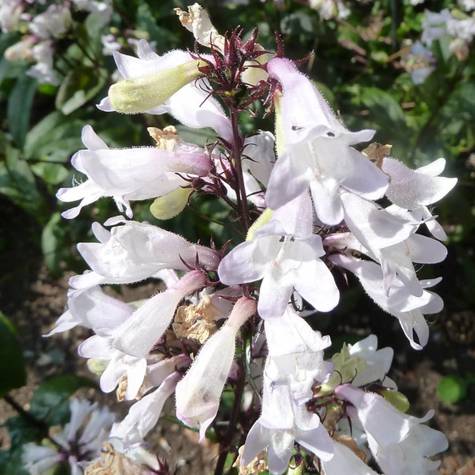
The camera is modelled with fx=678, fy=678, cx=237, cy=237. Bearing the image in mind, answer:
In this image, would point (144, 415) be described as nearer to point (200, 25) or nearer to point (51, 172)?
Answer: point (200, 25)

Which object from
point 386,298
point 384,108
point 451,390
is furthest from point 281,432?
point 384,108

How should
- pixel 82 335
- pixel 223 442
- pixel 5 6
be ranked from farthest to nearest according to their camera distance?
pixel 82 335, pixel 5 6, pixel 223 442

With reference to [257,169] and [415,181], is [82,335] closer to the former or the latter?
[257,169]

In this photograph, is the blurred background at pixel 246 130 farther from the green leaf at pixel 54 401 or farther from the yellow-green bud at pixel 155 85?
the yellow-green bud at pixel 155 85

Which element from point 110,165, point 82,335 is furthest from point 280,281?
point 82,335

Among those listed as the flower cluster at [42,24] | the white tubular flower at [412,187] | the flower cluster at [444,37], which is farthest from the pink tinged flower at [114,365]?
the flower cluster at [444,37]

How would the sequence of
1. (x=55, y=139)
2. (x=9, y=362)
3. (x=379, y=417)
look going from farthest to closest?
(x=55, y=139)
(x=9, y=362)
(x=379, y=417)
